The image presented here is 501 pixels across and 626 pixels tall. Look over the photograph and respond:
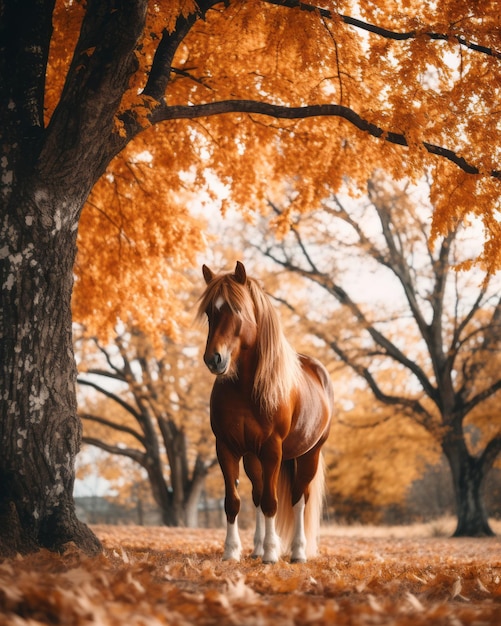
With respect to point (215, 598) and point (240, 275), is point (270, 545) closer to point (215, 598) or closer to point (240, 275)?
point (240, 275)

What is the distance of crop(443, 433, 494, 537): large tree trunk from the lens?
1474cm

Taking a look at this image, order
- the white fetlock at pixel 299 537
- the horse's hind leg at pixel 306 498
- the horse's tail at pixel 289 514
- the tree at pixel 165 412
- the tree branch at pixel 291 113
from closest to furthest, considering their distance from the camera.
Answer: the white fetlock at pixel 299 537 → the tree branch at pixel 291 113 → the horse's hind leg at pixel 306 498 → the horse's tail at pixel 289 514 → the tree at pixel 165 412

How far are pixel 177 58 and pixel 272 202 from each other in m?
9.10

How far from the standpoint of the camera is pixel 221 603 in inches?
107

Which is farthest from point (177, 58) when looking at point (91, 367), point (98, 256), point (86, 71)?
point (91, 367)

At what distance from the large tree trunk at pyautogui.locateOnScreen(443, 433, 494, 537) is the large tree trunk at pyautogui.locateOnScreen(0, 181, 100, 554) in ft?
39.1

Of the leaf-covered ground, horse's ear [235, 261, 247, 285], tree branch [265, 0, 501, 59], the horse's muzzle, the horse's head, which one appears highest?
tree branch [265, 0, 501, 59]

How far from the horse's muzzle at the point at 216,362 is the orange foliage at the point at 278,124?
7.05 ft

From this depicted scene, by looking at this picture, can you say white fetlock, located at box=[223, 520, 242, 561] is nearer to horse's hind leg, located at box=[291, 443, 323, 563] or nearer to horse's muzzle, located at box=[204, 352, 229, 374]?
horse's hind leg, located at box=[291, 443, 323, 563]

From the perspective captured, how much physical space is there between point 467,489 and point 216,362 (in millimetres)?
12365

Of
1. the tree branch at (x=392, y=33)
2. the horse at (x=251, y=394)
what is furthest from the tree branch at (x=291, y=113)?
the horse at (x=251, y=394)

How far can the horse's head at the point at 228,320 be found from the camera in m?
4.76

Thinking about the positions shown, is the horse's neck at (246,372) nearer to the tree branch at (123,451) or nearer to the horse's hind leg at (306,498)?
the horse's hind leg at (306,498)

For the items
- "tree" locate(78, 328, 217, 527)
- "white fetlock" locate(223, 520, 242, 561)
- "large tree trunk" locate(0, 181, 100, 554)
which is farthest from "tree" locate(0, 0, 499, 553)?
"tree" locate(78, 328, 217, 527)
